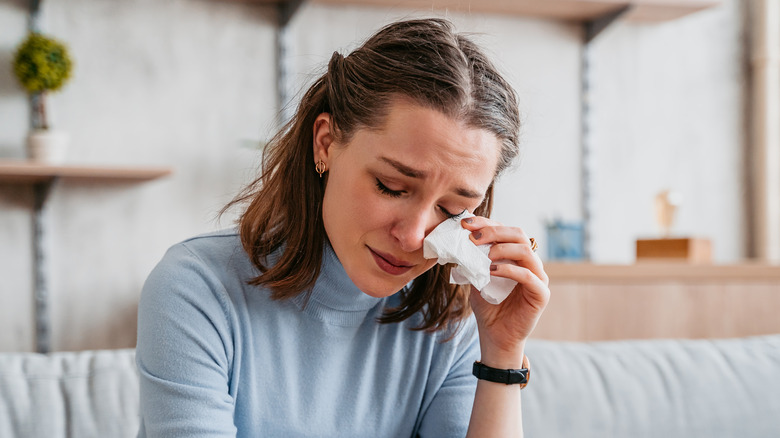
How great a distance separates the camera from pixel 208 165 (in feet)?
8.09

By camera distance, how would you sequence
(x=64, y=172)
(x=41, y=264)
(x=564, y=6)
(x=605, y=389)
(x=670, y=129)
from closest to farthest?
(x=605, y=389) < (x=64, y=172) < (x=41, y=264) < (x=564, y=6) < (x=670, y=129)

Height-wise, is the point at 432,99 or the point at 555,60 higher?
the point at 555,60

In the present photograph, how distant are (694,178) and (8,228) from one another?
2488mm

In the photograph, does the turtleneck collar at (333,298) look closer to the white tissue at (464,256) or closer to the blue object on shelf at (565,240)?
the white tissue at (464,256)

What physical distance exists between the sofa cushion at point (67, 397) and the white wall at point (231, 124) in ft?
3.37

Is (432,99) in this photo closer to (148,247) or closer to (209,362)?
(209,362)

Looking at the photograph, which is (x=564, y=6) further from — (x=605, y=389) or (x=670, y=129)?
(x=605, y=389)

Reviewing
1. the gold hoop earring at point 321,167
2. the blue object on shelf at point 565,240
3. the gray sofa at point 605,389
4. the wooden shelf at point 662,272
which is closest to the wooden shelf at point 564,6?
the blue object on shelf at point 565,240

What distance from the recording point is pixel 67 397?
120 centimetres

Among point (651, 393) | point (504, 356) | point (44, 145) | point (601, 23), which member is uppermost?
point (601, 23)

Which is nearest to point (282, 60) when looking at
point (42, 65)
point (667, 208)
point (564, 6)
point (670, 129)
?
point (42, 65)

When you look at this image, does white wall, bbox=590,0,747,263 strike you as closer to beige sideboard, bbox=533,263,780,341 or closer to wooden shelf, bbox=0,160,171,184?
beige sideboard, bbox=533,263,780,341

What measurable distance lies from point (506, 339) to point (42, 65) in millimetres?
1701

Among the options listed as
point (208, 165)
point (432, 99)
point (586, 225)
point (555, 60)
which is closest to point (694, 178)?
point (586, 225)
